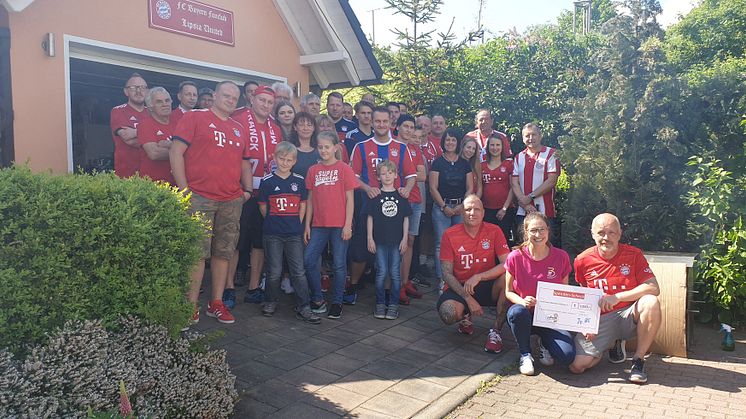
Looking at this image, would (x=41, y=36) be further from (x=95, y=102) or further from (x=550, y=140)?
(x=550, y=140)

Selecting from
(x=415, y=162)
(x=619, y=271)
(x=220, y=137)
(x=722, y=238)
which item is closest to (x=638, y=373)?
(x=619, y=271)

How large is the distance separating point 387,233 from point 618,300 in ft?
7.57

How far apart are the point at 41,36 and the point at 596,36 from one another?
390 inches

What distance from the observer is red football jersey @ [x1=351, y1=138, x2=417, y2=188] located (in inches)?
259

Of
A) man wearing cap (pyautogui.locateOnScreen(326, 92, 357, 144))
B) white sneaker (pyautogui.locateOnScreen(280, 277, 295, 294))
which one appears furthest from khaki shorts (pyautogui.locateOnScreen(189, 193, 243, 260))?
man wearing cap (pyautogui.locateOnScreen(326, 92, 357, 144))

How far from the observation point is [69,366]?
3.04 meters

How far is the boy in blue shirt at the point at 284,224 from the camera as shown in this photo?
18.8ft

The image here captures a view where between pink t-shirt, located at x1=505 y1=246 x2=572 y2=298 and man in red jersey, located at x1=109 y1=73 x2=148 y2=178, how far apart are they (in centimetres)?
379

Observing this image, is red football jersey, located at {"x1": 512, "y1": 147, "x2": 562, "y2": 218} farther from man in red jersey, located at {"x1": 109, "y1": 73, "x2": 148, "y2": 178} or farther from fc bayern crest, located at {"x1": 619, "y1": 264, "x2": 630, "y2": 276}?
man in red jersey, located at {"x1": 109, "y1": 73, "x2": 148, "y2": 178}

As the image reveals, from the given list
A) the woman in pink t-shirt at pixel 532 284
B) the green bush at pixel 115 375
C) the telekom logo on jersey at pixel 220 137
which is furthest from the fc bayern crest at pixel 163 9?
the woman in pink t-shirt at pixel 532 284

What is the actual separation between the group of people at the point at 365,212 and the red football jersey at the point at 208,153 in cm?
1

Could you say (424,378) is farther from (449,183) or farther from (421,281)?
(421,281)

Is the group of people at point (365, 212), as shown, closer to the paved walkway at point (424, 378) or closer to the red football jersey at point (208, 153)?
the red football jersey at point (208, 153)

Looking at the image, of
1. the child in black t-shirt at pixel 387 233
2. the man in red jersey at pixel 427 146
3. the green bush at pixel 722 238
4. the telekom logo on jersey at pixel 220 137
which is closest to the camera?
the telekom logo on jersey at pixel 220 137
